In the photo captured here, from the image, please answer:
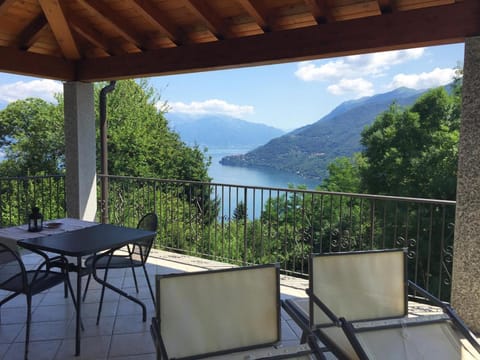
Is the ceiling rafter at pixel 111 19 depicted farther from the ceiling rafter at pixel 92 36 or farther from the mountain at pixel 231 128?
the mountain at pixel 231 128

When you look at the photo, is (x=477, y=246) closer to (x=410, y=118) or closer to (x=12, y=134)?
(x=410, y=118)

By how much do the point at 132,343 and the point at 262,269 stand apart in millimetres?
1402

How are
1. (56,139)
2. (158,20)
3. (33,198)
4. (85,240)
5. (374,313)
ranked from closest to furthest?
(374,313)
(85,240)
(158,20)
(33,198)
(56,139)

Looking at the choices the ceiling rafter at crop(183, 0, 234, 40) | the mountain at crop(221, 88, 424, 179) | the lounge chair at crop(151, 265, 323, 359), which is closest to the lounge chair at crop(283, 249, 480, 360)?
the lounge chair at crop(151, 265, 323, 359)

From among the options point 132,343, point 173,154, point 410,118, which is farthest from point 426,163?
point 132,343

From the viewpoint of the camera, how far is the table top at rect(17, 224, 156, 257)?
2693 mm

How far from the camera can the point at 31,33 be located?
4.27 meters

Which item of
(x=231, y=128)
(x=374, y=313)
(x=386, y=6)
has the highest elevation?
(x=231, y=128)

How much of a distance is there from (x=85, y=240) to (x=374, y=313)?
203 cm

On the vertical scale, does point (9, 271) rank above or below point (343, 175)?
below

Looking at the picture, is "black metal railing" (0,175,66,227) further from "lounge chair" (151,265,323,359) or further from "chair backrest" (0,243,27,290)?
"lounge chair" (151,265,323,359)

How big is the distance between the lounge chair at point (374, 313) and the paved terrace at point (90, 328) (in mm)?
838

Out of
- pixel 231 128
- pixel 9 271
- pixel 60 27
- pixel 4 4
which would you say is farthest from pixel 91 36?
pixel 231 128

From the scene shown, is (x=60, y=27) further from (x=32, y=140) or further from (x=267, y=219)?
(x=32, y=140)
